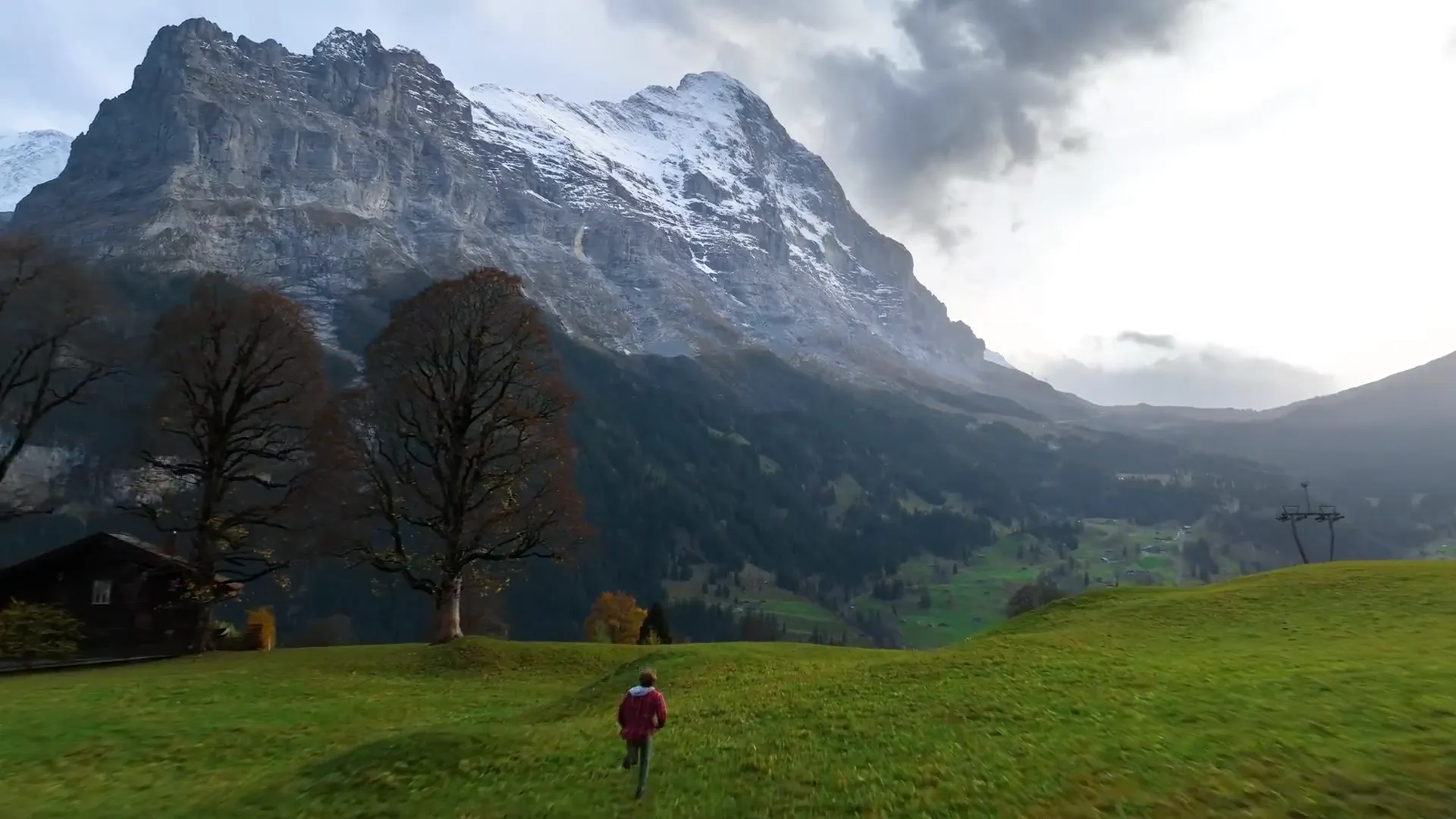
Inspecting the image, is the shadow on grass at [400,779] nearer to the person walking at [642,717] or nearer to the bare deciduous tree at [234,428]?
the person walking at [642,717]

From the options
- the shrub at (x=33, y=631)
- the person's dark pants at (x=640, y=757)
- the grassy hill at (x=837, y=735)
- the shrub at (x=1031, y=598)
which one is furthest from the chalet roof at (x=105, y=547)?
the shrub at (x=1031, y=598)

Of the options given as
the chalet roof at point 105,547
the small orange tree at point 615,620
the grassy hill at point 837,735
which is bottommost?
the small orange tree at point 615,620

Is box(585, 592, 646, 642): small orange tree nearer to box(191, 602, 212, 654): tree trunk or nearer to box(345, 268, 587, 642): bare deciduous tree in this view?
box(191, 602, 212, 654): tree trunk

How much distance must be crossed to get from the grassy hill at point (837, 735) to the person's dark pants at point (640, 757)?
44 centimetres

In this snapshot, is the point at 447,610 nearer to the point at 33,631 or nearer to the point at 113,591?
the point at 33,631

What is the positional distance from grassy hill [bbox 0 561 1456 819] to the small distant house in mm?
11867

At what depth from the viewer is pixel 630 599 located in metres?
156

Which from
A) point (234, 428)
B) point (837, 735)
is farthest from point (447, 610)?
point (837, 735)

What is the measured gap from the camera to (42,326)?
43.3 metres

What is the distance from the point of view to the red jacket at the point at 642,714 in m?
18.8

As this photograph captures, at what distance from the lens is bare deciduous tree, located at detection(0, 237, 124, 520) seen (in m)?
42.8

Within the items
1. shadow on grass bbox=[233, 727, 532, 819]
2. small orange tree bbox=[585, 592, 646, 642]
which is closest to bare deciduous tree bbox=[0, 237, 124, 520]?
shadow on grass bbox=[233, 727, 532, 819]

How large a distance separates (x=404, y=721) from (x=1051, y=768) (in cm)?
2195

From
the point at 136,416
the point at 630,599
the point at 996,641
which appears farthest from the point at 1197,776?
the point at 630,599
